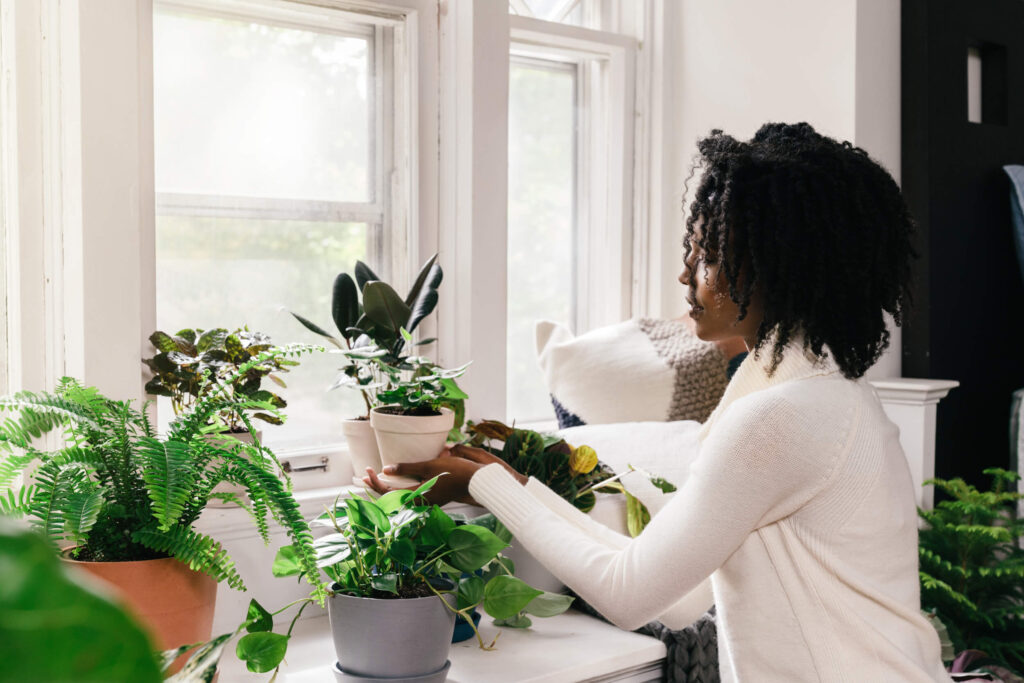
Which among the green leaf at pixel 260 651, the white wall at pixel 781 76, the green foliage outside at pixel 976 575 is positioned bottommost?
the green foliage outside at pixel 976 575

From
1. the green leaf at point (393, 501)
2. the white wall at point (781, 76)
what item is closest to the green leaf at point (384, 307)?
the green leaf at point (393, 501)

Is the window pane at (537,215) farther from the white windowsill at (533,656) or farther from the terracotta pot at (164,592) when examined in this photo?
the terracotta pot at (164,592)

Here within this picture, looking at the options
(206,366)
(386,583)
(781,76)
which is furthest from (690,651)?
(781,76)

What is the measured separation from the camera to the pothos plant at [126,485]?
40.2 inches

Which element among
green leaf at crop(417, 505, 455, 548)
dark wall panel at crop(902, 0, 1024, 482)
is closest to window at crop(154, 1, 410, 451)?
green leaf at crop(417, 505, 455, 548)

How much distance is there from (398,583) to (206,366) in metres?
0.50

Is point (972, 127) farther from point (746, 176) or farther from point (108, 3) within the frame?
point (108, 3)

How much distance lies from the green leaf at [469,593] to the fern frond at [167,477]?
0.40 meters

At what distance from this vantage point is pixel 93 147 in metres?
1.46

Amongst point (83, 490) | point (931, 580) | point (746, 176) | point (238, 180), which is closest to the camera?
point (83, 490)

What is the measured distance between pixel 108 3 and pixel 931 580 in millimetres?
2038

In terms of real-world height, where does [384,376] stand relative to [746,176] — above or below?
below

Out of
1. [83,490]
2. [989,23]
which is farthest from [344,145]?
[989,23]

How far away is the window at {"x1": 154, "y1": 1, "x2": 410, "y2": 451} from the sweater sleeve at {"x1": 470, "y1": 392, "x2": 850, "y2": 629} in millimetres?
827
